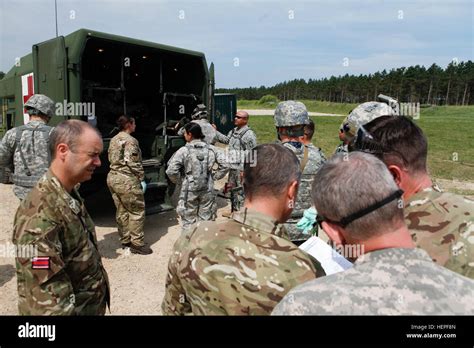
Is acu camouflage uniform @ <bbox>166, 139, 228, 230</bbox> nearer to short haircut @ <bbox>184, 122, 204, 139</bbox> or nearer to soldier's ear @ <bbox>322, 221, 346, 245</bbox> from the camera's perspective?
short haircut @ <bbox>184, 122, 204, 139</bbox>

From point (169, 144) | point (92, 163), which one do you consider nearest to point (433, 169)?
point (169, 144)

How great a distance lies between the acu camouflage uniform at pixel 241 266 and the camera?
1.33 m

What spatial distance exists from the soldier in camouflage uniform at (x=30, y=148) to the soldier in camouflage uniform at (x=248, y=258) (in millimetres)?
3110

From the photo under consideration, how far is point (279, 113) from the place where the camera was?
3.24 m

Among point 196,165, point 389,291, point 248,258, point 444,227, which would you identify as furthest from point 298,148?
point 389,291

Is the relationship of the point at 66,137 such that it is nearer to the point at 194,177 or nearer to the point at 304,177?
the point at 304,177

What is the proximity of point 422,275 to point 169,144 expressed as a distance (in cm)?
565

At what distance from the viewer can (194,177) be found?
178 inches

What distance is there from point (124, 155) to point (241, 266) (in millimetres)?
3962

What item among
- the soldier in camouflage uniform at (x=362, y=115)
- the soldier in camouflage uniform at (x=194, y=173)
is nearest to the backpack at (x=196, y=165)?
the soldier in camouflage uniform at (x=194, y=173)

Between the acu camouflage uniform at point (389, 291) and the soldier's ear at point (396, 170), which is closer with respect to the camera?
the acu camouflage uniform at point (389, 291)

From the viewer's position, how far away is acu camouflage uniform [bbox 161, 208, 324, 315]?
4.35ft

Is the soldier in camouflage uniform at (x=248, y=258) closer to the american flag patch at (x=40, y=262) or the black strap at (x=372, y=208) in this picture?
the black strap at (x=372, y=208)
